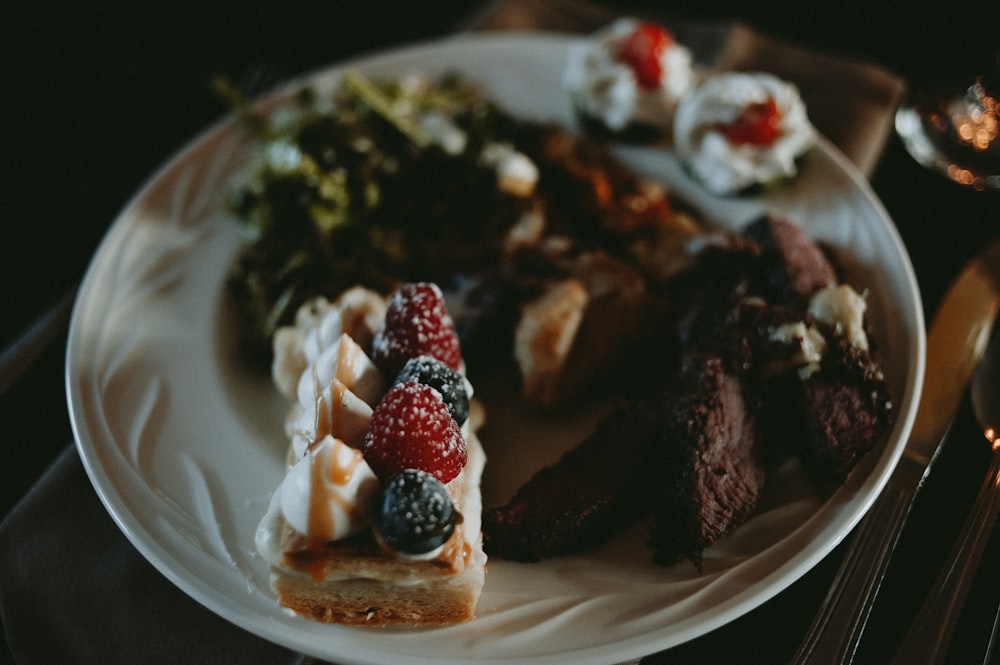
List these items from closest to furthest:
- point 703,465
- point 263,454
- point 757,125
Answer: point 703,465, point 263,454, point 757,125

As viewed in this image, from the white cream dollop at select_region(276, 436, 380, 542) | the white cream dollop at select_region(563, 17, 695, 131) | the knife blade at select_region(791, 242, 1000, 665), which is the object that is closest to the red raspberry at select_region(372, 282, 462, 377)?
the white cream dollop at select_region(276, 436, 380, 542)

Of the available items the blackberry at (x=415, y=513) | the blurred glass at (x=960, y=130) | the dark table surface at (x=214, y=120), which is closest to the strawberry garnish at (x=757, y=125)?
the dark table surface at (x=214, y=120)

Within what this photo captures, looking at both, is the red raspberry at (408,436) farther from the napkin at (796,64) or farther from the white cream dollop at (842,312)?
the napkin at (796,64)

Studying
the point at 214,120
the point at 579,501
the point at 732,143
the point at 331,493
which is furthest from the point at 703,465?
the point at 214,120

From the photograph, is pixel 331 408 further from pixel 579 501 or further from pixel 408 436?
pixel 579 501

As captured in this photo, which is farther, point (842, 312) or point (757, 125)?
point (757, 125)

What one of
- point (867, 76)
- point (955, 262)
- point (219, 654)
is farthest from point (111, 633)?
point (867, 76)

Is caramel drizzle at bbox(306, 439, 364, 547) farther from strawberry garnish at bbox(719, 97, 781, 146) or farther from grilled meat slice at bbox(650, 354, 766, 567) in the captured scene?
strawberry garnish at bbox(719, 97, 781, 146)
